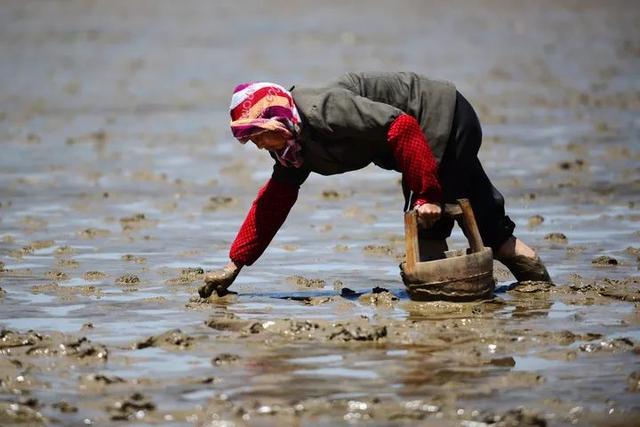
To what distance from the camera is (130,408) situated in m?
5.08

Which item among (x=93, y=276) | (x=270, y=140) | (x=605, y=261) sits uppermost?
(x=270, y=140)

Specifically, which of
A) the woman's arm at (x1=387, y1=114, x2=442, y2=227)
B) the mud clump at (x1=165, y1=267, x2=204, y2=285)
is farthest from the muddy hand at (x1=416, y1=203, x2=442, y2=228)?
the mud clump at (x1=165, y1=267, x2=204, y2=285)

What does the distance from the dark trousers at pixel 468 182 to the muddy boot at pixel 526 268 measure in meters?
0.13

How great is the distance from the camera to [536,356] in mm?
5738

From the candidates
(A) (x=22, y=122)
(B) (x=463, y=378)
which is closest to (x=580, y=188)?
(B) (x=463, y=378)

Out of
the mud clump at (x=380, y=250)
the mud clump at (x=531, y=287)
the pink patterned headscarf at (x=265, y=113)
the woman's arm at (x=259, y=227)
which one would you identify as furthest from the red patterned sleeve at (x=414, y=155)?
the mud clump at (x=380, y=250)

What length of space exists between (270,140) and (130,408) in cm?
186

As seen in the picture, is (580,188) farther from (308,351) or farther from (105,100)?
(105,100)

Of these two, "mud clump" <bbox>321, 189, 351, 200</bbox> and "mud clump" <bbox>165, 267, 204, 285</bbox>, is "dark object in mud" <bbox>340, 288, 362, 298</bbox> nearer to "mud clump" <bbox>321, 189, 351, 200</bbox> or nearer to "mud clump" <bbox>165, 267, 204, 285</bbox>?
"mud clump" <bbox>165, 267, 204, 285</bbox>

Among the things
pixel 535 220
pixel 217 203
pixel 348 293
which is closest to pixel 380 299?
pixel 348 293

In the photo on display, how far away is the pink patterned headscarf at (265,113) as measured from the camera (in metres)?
6.49

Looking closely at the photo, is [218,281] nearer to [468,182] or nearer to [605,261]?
[468,182]

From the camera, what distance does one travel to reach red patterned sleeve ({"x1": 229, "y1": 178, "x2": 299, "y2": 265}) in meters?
7.08

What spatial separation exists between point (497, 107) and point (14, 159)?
20.2ft
